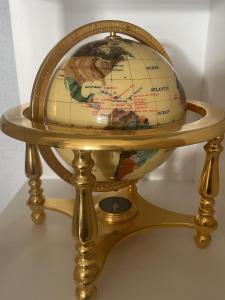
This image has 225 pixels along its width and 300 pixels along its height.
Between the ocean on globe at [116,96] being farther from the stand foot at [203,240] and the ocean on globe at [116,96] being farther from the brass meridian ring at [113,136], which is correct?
the stand foot at [203,240]

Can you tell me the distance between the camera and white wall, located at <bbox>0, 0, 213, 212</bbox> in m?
1.02

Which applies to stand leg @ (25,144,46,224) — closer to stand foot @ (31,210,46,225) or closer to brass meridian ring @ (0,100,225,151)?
stand foot @ (31,210,46,225)

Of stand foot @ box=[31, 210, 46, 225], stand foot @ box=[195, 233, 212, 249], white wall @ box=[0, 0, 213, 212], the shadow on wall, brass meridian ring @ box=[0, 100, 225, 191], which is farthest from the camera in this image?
the shadow on wall

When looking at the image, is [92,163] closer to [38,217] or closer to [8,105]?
[38,217]

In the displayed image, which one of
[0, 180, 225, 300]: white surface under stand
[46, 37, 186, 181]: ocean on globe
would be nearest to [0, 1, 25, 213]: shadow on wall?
[0, 180, 225, 300]: white surface under stand

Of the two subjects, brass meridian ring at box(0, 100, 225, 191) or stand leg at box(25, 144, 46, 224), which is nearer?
brass meridian ring at box(0, 100, 225, 191)

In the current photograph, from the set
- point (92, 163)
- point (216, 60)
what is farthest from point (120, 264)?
point (216, 60)

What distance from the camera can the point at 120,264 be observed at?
2.40 feet

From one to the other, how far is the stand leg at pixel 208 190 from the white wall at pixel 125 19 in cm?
46

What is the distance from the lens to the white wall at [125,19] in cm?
102

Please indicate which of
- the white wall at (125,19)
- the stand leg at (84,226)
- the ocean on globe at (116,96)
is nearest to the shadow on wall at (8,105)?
the white wall at (125,19)

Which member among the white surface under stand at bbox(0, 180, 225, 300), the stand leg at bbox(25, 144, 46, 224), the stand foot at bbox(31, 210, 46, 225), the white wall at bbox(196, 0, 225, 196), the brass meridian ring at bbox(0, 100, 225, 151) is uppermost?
the white wall at bbox(196, 0, 225, 196)

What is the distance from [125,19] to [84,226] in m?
0.72

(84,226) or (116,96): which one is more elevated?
(116,96)
